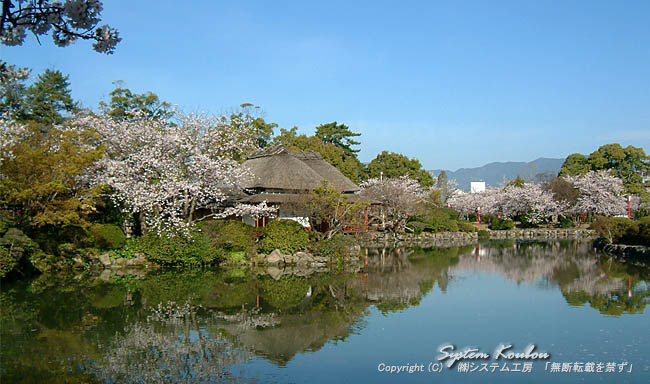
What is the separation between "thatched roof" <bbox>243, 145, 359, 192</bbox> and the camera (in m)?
22.0

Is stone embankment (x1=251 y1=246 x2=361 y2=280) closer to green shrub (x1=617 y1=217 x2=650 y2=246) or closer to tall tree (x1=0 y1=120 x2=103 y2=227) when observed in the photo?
tall tree (x1=0 y1=120 x2=103 y2=227)

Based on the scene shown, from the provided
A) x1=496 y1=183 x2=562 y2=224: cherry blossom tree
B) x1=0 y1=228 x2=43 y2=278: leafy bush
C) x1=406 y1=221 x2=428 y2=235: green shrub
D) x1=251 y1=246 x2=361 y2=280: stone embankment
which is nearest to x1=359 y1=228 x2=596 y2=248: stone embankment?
x1=406 y1=221 x2=428 y2=235: green shrub

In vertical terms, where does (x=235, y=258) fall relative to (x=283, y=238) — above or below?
below

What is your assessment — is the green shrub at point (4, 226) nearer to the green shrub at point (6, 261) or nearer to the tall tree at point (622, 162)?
the green shrub at point (6, 261)

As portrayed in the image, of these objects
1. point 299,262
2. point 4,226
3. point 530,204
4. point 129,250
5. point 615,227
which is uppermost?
point 530,204

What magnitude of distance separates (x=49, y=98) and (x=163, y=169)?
2282 cm

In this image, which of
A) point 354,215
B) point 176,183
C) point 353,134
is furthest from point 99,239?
point 353,134

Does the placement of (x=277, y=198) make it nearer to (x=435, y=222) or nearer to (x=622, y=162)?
(x=435, y=222)

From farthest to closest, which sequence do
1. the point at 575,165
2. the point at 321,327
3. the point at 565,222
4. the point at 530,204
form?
1. the point at 575,165
2. the point at 530,204
3. the point at 565,222
4. the point at 321,327

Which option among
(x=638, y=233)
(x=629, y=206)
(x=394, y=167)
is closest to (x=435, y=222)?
(x=394, y=167)

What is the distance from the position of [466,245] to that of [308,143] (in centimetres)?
1342

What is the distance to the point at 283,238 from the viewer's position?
59.7ft

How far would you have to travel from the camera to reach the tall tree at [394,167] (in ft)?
134

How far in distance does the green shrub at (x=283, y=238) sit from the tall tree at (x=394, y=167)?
23.1 meters
